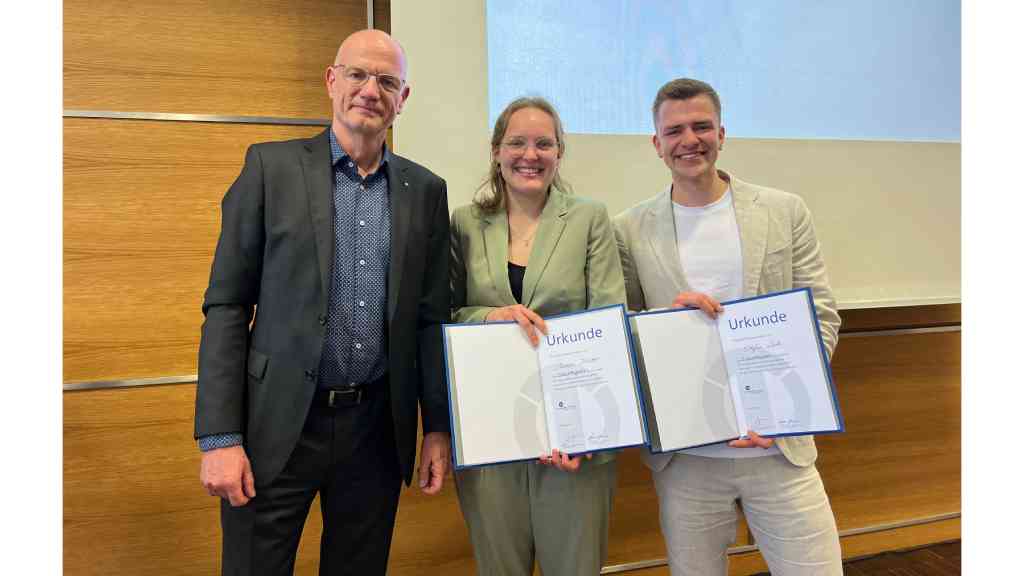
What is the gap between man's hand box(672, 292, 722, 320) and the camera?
5.02 feet

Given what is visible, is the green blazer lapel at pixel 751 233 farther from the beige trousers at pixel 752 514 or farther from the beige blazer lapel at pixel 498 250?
the beige blazer lapel at pixel 498 250

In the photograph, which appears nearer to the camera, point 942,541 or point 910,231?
point 910,231

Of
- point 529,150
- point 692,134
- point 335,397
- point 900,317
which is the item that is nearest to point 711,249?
point 692,134

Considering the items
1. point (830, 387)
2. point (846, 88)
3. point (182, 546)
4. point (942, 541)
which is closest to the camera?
point (830, 387)

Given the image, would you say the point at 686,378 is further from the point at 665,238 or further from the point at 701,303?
the point at 665,238

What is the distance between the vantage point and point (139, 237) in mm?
2137

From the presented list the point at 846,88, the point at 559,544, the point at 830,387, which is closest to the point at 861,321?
the point at 846,88

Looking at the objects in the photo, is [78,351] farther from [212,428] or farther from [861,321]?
[861,321]

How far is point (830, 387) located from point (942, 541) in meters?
2.24

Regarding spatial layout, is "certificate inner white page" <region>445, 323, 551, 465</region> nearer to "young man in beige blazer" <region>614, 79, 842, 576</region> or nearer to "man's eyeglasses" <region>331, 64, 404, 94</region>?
"young man in beige blazer" <region>614, 79, 842, 576</region>

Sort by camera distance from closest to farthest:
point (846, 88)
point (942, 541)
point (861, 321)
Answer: point (846, 88) → point (861, 321) → point (942, 541)

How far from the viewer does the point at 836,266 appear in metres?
2.65

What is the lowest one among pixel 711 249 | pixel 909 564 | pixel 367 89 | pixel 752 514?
pixel 909 564

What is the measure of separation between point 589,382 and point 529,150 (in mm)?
596
